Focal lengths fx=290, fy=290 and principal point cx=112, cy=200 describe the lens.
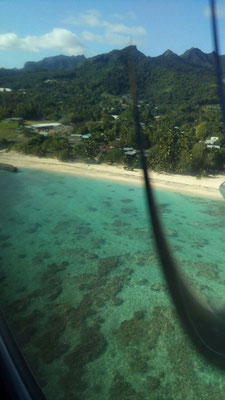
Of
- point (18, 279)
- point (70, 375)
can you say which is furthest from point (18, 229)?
point (70, 375)

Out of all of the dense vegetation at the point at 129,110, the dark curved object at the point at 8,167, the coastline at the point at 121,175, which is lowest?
the dark curved object at the point at 8,167

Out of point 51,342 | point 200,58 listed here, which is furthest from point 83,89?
point 51,342

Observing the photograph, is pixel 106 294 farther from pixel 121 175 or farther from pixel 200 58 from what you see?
pixel 121 175

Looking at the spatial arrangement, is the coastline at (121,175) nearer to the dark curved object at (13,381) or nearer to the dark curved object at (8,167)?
the dark curved object at (8,167)

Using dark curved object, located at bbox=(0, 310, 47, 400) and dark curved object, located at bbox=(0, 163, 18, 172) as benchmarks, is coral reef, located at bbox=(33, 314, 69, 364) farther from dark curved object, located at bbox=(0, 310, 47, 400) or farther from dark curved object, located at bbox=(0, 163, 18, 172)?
dark curved object, located at bbox=(0, 163, 18, 172)

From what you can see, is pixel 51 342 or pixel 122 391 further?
pixel 51 342

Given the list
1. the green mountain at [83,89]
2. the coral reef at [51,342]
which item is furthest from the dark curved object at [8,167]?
the coral reef at [51,342]
